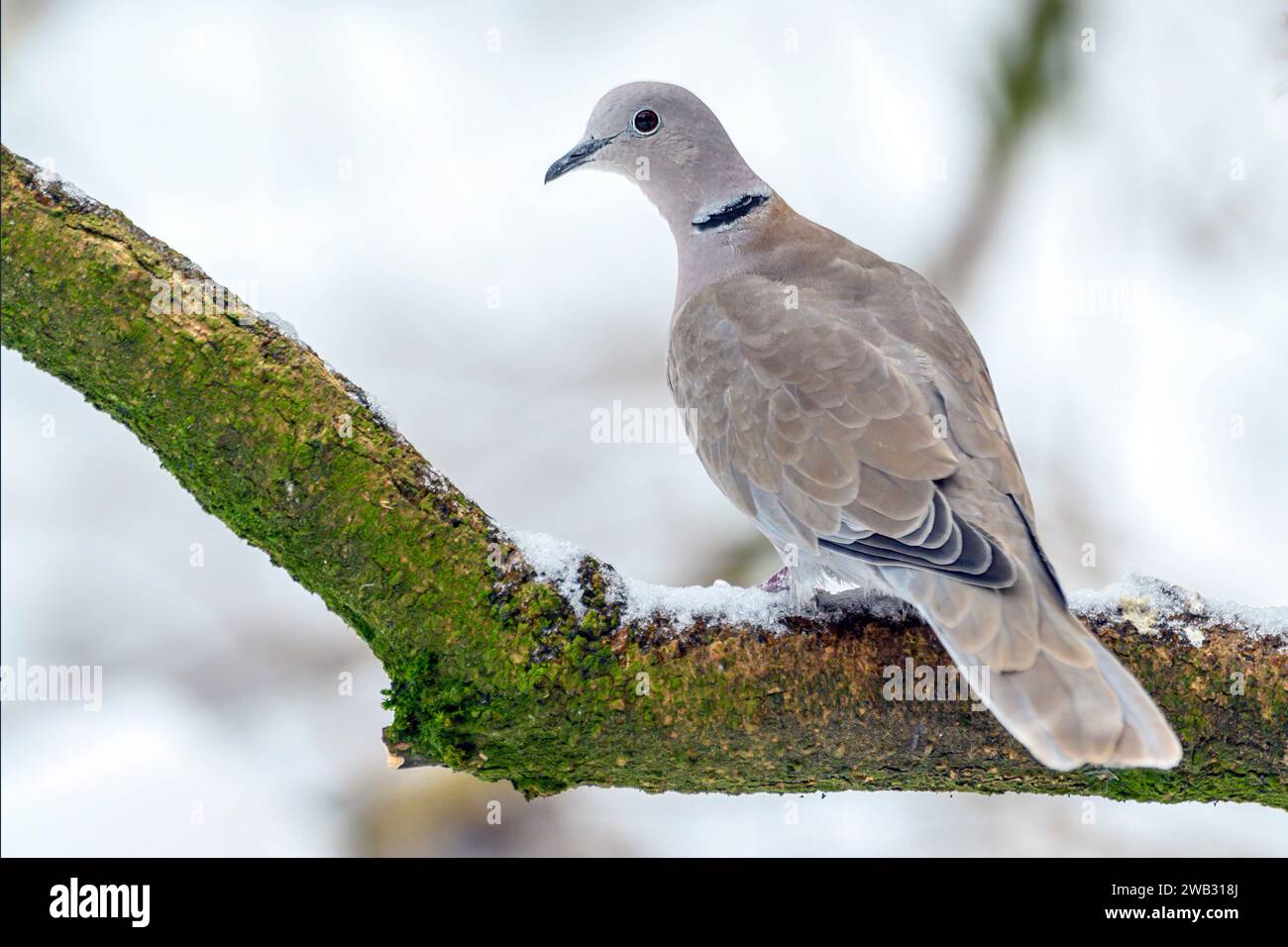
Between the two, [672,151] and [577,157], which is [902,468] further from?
[577,157]

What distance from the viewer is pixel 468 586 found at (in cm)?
262

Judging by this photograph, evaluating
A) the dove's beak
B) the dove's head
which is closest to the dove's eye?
the dove's head

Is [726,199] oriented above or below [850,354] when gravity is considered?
above

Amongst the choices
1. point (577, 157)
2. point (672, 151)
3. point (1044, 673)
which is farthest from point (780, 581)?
point (577, 157)

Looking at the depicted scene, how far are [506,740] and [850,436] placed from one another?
1.10 metres

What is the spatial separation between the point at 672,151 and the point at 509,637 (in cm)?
205

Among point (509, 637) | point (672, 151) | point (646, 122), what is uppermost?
point (646, 122)

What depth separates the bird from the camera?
2385mm

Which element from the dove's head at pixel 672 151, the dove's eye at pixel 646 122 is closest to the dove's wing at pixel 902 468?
the dove's head at pixel 672 151

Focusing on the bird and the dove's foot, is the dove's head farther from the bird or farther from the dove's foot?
the dove's foot

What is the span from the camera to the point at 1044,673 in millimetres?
2391

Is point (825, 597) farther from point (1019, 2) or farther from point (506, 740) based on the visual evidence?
point (1019, 2)

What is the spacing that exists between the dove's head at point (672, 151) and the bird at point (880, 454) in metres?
0.03

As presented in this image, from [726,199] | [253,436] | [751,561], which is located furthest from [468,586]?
[751,561]
